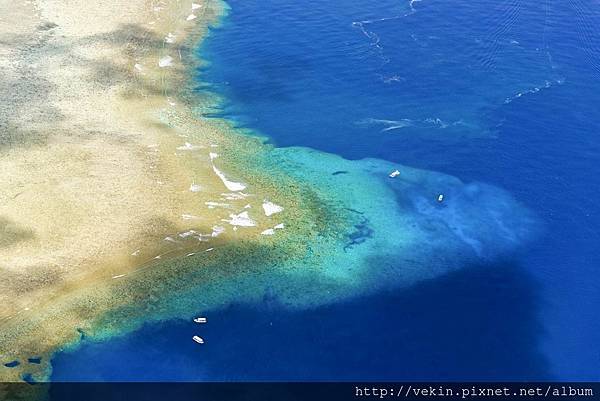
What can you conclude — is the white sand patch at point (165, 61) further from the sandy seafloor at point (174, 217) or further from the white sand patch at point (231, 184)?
the white sand patch at point (231, 184)

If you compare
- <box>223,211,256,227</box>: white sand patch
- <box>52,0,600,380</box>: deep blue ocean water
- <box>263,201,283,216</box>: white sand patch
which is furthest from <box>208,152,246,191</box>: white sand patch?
<box>52,0,600,380</box>: deep blue ocean water

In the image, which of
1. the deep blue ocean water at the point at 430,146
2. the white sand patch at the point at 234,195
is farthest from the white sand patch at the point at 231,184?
the deep blue ocean water at the point at 430,146

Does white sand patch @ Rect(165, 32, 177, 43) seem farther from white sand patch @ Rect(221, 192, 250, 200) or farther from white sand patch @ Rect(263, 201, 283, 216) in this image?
white sand patch @ Rect(263, 201, 283, 216)

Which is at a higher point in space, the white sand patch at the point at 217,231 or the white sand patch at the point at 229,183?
the white sand patch at the point at 229,183

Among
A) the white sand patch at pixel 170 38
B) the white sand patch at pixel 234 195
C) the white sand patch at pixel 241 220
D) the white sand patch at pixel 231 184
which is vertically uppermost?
the white sand patch at pixel 170 38

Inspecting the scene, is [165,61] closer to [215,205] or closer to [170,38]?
[170,38]

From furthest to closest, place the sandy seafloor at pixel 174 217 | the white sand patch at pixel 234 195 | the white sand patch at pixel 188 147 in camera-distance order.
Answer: the white sand patch at pixel 188 147, the white sand patch at pixel 234 195, the sandy seafloor at pixel 174 217

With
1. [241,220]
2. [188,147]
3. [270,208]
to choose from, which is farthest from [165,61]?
[241,220]
